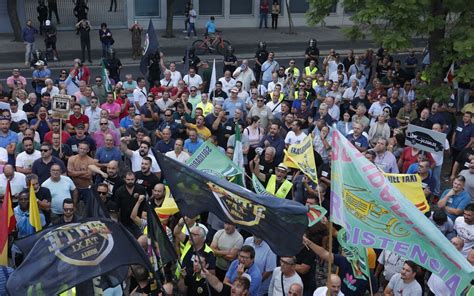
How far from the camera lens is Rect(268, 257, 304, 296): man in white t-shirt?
8.23 m

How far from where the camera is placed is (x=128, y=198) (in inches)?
431

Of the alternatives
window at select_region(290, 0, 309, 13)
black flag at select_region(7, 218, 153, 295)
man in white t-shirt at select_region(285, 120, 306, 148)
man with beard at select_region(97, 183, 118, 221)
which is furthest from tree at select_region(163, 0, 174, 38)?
black flag at select_region(7, 218, 153, 295)

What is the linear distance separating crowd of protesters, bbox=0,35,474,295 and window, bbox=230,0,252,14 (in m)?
16.2

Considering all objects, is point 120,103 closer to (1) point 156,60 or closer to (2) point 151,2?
(1) point 156,60

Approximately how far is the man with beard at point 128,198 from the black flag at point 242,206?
128 inches

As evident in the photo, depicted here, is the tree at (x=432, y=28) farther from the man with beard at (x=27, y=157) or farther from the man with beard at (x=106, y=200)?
the man with beard at (x=27, y=157)

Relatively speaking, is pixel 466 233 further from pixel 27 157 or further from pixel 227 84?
pixel 227 84

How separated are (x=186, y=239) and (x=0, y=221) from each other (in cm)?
235

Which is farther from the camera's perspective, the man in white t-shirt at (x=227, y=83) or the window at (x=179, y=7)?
the window at (x=179, y=7)

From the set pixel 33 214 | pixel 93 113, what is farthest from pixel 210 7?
pixel 33 214

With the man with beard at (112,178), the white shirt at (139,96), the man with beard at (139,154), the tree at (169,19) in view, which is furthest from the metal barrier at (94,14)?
the man with beard at (112,178)

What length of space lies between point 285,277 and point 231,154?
4.18 metres

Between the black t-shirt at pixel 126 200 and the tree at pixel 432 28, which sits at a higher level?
the tree at pixel 432 28

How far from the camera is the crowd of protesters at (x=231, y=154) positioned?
8.67m
